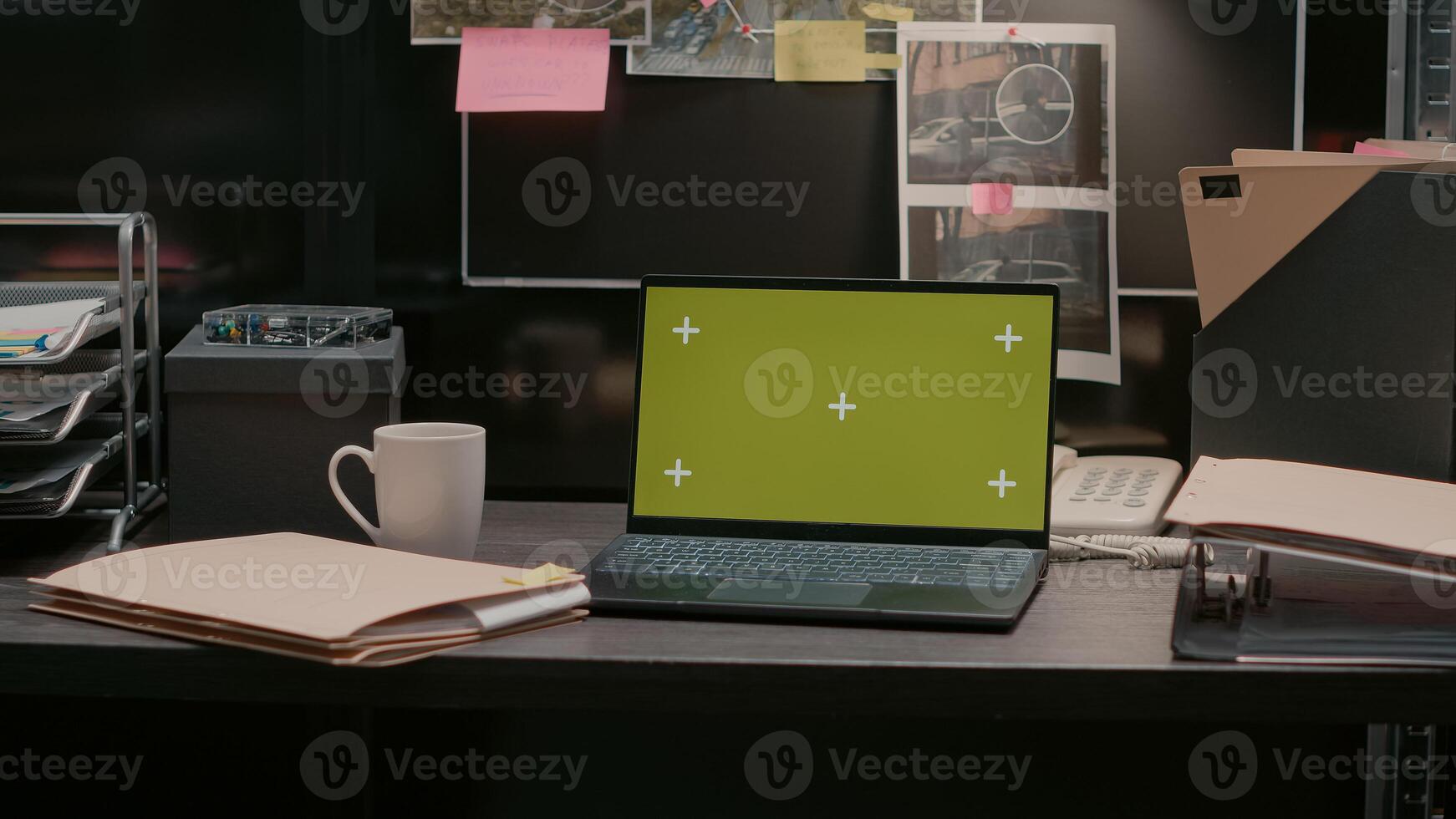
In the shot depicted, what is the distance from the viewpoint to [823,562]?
87 centimetres

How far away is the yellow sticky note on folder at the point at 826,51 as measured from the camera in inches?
46.2

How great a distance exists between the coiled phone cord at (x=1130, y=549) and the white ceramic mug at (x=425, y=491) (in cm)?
45

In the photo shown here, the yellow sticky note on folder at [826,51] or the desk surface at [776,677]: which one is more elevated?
the yellow sticky note on folder at [826,51]

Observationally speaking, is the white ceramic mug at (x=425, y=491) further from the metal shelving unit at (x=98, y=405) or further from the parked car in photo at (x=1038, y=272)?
the parked car in photo at (x=1038, y=272)

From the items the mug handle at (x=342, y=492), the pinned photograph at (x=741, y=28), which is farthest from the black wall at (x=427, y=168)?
the mug handle at (x=342, y=492)

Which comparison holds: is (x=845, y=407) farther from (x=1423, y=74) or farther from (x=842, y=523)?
(x=1423, y=74)

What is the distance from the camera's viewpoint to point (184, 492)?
38.4 inches

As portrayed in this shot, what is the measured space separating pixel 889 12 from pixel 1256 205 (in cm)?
41

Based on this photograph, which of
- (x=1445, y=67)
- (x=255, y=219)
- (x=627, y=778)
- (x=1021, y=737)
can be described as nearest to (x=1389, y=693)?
(x=1021, y=737)

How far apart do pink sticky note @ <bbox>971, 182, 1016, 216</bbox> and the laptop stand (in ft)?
0.83

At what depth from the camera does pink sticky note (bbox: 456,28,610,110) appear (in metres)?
1.17

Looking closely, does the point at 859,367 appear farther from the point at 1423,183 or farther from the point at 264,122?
the point at 264,122

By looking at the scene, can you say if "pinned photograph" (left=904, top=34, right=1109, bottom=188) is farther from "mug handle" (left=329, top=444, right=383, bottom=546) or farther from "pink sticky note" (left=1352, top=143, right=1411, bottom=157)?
"mug handle" (left=329, top=444, right=383, bottom=546)

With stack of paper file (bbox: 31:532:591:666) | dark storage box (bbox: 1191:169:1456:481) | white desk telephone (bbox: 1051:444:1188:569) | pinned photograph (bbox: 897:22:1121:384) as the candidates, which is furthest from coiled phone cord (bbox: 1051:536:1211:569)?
stack of paper file (bbox: 31:532:591:666)
